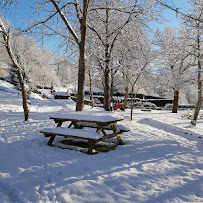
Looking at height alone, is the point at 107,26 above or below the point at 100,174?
above

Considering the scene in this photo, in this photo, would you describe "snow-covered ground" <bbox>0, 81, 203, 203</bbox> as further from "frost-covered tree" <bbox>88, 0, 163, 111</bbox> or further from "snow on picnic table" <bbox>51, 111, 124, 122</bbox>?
"frost-covered tree" <bbox>88, 0, 163, 111</bbox>

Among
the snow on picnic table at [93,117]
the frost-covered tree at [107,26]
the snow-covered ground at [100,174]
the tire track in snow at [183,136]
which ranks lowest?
the tire track in snow at [183,136]

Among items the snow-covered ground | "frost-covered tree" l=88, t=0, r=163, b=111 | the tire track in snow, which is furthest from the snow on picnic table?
"frost-covered tree" l=88, t=0, r=163, b=111

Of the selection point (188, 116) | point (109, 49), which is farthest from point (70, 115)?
point (188, 116)

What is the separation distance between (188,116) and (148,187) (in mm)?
14473

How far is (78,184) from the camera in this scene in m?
2.58

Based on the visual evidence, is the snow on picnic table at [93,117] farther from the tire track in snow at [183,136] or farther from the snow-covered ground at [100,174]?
the tire track in snow at [183,136]

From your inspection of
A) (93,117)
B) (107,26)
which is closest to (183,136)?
(93,117)

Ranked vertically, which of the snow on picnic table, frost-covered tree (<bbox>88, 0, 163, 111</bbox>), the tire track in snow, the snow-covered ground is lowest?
the tire track in snow

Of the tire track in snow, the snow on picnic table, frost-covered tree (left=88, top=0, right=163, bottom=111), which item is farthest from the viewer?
frost-covered tree (left=88, top=0, right=163, bottom=111)

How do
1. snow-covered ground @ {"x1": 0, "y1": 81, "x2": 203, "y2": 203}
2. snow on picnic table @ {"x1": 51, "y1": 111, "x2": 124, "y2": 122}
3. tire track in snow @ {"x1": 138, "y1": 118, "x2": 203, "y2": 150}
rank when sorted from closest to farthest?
snow-covered ground @ {"x1": 0, "y1": 81, "x2": 203, "y2": 203} → snow on picnic table @ {"x1": 51, "y1": 111, "x2": 124, "y2": 122} → tire track in snow @ {"x1": 138, "y1": 118, "x2": 203, "y2": 150}

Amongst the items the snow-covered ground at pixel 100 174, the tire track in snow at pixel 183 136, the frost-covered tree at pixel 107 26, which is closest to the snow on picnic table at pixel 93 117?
the snow-covered ground at pixel 100 174

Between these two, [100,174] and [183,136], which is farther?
[183,136]

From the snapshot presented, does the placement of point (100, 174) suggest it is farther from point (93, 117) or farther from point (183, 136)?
point (183, 136)
